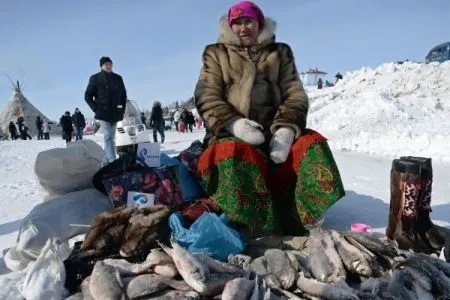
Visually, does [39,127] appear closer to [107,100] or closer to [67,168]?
[107,100]

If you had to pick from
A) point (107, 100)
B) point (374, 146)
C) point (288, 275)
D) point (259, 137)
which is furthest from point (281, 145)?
point (374, 146)

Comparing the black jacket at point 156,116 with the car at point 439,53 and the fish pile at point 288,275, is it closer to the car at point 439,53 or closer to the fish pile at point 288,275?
the fish pile at point 288,275

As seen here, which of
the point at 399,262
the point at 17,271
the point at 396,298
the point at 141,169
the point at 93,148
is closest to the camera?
the point at 396,298

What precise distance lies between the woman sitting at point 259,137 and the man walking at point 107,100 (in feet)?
9.25

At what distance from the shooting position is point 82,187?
10.6 ft

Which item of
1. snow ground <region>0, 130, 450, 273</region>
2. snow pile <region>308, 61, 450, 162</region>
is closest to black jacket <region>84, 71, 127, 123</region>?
snow ground <region>0, 130, 450, 273</region>

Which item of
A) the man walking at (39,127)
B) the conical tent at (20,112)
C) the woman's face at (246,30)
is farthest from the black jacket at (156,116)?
the conical tent at (20,112)

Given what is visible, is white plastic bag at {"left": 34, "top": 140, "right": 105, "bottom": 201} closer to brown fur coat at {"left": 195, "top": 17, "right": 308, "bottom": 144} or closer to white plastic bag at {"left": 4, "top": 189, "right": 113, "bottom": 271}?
white plastic bag at {"left": 4, "top": 189, "right": 113, "bottom": 271}

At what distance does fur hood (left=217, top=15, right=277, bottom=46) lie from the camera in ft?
10.6

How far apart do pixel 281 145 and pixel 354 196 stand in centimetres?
176

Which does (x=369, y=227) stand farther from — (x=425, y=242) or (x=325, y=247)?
(x=325, y=247)

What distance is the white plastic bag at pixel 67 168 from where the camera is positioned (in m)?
3.07

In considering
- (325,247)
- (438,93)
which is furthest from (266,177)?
(438,93)

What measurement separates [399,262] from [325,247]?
1.17 feet
